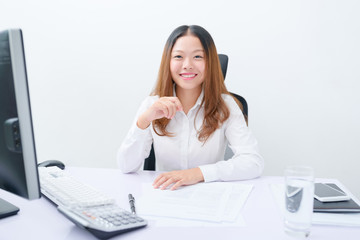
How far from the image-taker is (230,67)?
7.09 ft

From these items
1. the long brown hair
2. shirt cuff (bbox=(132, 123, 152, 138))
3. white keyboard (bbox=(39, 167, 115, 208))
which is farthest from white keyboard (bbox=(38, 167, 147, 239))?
the long brown hair

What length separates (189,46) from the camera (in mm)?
1405

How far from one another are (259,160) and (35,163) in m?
0.87

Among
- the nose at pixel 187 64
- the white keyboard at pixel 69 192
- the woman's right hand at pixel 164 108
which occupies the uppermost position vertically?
the nose at pixel 187 64

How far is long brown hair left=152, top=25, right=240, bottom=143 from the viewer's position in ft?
4.71

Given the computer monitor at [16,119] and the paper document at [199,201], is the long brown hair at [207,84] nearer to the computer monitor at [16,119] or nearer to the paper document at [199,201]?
the paper document at [199,201]

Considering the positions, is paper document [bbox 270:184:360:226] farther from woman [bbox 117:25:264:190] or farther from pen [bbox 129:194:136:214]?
woman [bbox 117:25:264:190]

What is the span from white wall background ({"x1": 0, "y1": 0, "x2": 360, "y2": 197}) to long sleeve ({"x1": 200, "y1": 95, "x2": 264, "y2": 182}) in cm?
75

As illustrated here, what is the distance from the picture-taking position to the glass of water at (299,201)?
0.73 meters

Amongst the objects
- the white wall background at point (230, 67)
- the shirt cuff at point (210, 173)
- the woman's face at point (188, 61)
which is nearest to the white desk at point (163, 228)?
the shirt cuff at point (210, 173)

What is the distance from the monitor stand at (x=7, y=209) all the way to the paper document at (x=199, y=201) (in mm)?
325

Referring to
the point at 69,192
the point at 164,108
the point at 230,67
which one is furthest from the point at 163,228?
the point at 230,67

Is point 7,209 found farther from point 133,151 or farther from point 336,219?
point 336,219

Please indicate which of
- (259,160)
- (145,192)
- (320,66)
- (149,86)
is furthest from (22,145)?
(320,66)
